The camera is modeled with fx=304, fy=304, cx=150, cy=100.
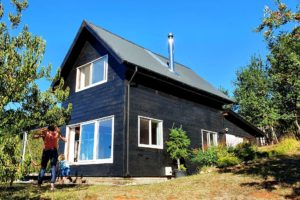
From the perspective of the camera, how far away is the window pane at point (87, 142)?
14640 millimetres

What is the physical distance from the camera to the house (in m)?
13.4

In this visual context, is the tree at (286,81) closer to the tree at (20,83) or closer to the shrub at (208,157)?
the shrub at (208,157)

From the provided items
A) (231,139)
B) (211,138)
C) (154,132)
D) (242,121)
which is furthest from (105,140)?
(242,121)

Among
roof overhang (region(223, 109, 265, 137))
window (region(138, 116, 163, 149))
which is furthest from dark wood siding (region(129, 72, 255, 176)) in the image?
roof overhang (region(223, 109, 265, 137))

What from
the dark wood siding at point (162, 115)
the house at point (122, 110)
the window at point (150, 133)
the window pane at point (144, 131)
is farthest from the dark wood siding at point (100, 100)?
the window pane at point (144, 131)

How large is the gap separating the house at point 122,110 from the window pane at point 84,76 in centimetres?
6

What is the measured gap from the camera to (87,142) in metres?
14.9

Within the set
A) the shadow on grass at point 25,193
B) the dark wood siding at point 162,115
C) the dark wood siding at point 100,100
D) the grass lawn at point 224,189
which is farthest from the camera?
the dark wood siding at point 162,115

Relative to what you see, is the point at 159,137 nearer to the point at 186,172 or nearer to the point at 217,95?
the point at 186,172

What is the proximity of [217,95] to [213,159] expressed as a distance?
528 centimetres

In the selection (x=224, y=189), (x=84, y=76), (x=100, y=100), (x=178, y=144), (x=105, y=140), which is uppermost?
(x=84, y=76)

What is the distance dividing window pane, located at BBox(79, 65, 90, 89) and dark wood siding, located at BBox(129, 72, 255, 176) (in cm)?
357

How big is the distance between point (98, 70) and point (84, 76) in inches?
58.0

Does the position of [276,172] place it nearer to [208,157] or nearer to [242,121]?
[208,157]
